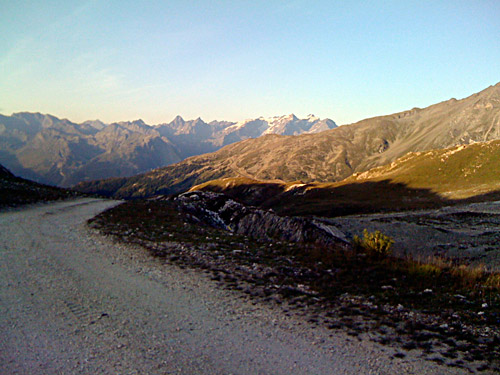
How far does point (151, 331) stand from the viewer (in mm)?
9562

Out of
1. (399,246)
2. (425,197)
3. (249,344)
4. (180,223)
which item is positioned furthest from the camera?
(425,197)

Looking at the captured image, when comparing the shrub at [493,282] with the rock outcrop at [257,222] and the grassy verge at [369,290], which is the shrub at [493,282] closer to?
the grassy verge at [369,290]

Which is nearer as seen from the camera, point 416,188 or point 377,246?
point 377,246

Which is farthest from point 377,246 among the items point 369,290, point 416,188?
point 416,188

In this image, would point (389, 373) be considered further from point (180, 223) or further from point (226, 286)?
point (180, 223)

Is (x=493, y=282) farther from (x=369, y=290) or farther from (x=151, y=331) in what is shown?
(x=151, y=331)

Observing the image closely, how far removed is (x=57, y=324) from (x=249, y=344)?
21.6 feet

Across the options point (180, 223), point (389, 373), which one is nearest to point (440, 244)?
point (180, 223)

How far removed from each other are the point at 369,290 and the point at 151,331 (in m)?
9.01

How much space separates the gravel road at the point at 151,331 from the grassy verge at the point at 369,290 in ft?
2.87

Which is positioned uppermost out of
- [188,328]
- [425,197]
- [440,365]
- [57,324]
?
[57,324]

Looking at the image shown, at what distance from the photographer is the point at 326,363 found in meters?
7.97

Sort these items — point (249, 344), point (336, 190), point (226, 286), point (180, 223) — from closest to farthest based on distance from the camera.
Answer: point (249, 344) → point (226, 286) → point (180, 223) → point (336, 190)

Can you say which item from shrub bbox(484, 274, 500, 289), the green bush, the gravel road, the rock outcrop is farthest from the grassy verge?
the rock outcrop
